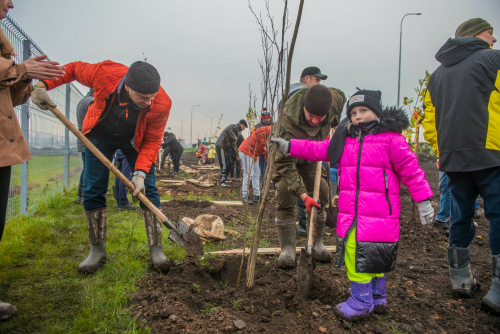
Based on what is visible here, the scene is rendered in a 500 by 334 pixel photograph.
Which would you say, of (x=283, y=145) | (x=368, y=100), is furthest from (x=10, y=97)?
(x=368, y=100)

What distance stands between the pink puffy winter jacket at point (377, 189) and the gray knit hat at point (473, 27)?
1.11 m

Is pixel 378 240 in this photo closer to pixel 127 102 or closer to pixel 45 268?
pixel 127 102

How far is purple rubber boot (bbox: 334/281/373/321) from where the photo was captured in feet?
6.09

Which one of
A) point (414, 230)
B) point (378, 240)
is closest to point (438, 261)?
point (414, 230)

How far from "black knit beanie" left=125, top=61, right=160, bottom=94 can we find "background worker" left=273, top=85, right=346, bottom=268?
1144 millimetres

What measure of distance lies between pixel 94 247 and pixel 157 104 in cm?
139

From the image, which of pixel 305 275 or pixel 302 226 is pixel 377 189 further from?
pixel 302 226

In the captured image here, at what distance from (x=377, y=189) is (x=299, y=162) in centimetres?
133

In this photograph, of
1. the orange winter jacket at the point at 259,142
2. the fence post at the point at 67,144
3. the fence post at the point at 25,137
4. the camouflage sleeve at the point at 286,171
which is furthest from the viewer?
the fence post at the point at 67,144

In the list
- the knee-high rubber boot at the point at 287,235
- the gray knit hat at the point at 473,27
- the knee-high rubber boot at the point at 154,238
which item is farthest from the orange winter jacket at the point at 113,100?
the gray knit hat at the point at 473,27

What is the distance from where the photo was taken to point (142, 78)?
6.89 ft

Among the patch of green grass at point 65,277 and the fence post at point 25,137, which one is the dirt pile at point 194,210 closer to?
the patch of green grass at point 65,277

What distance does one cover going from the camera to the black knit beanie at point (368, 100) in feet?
6.39

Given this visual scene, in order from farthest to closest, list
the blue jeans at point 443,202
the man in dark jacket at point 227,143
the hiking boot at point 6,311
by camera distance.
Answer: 1. the man in dark jacket at point 227,143
2. the blue jeans at point 443,202
3. the hiking boot at point 6,311
